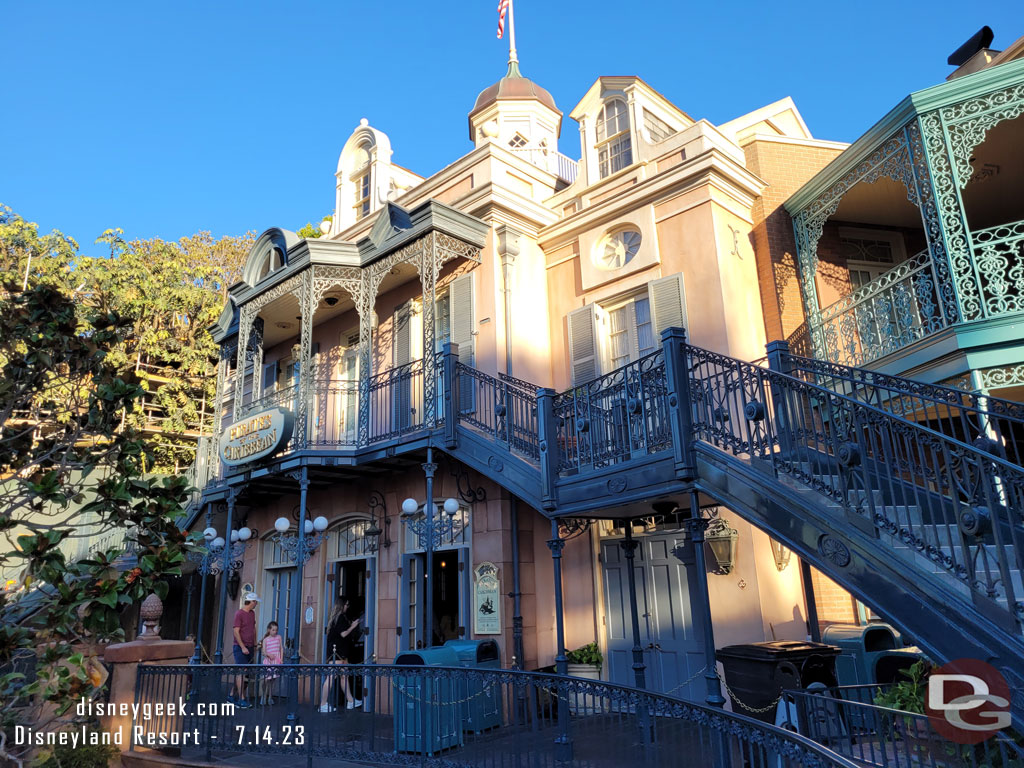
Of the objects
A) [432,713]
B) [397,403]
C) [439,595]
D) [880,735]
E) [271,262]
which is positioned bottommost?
[880,735]

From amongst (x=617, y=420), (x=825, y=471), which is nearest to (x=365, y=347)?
(x=617, y=420)

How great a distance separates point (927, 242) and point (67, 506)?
958cm

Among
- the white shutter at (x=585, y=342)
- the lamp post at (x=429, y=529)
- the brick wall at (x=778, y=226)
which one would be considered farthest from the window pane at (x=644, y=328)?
the lamp post at (x=429, y=529)

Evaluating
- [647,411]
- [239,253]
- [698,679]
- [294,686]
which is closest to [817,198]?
[647,411]

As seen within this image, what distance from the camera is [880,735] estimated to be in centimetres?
567

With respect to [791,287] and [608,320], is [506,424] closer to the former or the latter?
[608,320]

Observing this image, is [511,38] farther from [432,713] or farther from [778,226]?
[432,713]

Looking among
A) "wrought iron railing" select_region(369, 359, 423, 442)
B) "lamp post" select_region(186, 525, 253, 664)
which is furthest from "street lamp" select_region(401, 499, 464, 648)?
"lamp post" select_region(186, 525, 253, 664)

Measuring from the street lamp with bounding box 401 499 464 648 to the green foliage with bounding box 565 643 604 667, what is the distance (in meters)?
2.07

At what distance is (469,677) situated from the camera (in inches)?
268

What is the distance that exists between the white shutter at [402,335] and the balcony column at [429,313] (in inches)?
65.4

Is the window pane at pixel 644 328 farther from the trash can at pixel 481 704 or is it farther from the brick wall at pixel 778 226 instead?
the trash can at pixel 481 704

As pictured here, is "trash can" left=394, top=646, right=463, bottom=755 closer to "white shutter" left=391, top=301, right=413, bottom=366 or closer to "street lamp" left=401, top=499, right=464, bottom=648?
"street lamp" left=401, top=499, right=464, bottom=648

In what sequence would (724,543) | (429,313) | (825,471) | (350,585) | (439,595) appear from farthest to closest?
(439,595) → (350,585) → (429,313) → (724,543) → (825,471)
